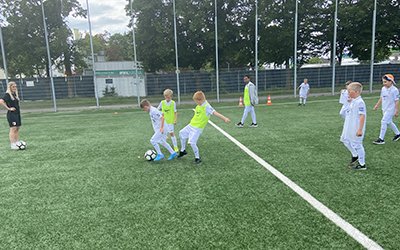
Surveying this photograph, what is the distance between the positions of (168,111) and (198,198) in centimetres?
370

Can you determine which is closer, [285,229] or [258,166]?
[285,229]

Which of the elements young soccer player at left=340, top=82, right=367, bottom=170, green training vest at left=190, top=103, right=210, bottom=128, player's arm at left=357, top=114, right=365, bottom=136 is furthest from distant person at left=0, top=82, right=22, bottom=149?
player's arm at left=357, top=114, right=365, bottom=136

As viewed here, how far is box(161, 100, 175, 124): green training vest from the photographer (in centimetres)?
827

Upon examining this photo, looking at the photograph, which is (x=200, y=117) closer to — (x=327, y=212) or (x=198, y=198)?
(x=198, y=198)

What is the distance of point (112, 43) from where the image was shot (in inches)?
3600

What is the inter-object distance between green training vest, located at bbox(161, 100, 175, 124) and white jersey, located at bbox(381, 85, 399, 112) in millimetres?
5943

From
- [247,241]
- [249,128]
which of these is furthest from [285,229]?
[249,128]

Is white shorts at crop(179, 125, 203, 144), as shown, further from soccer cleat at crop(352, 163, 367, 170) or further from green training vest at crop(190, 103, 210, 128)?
soccer cleat at crop(352, 163, 367, 170)

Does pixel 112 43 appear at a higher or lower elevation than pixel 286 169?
higher

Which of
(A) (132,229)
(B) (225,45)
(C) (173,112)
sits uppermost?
(B) (225,45)

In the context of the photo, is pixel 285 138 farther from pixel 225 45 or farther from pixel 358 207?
pixel 225 45

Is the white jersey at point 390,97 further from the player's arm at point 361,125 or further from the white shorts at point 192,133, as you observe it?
the white shorts at point 192,133

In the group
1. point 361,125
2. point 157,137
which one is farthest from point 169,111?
point 361,125

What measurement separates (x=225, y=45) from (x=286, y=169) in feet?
91.2
